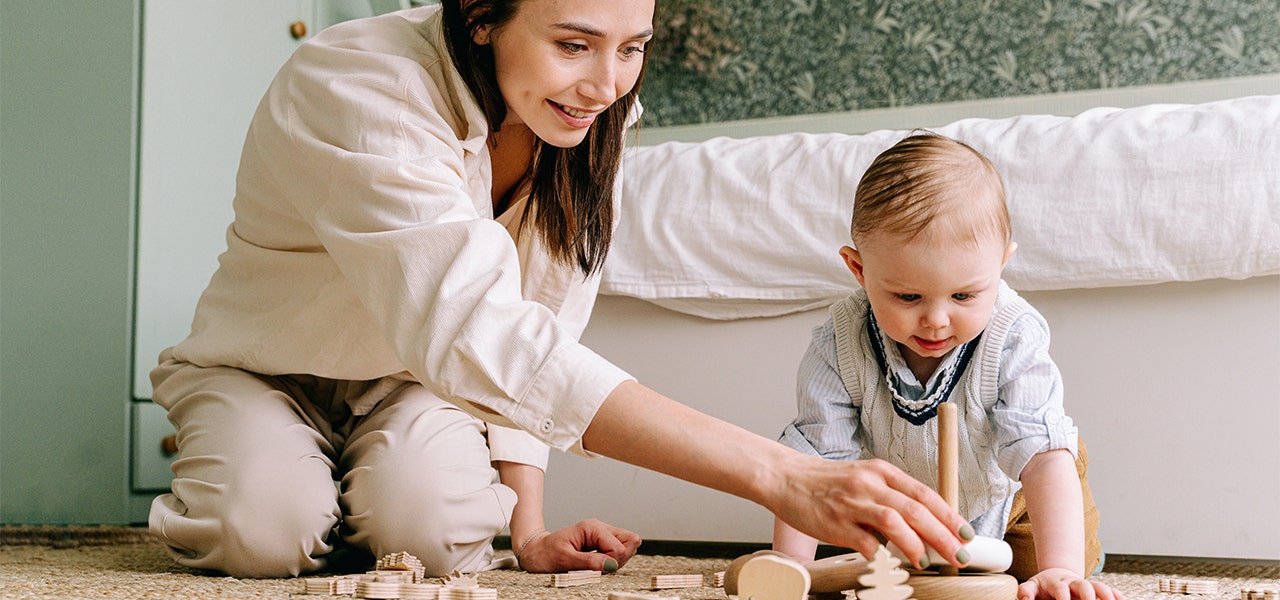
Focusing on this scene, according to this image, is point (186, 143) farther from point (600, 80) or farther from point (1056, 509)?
point (1056, 509)

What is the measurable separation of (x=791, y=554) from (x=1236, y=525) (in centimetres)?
57

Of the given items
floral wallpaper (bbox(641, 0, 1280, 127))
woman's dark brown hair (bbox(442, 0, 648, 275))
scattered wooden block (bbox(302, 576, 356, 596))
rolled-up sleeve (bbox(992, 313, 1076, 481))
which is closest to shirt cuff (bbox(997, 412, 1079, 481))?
rolled-up sleeve (bbox(992, 313, 1076, 481))

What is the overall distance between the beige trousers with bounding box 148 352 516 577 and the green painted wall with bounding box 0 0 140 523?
515mm

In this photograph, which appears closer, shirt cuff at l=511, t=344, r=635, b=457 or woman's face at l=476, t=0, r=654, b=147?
shirt cuff at l=511, t=344, r=635, b=457

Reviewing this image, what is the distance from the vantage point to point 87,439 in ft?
5.34

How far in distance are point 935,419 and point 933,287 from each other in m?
0.16

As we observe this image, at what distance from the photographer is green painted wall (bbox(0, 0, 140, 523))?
5.32ft

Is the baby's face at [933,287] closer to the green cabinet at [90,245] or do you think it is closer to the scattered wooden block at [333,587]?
the scattered wooden block at [333,587]

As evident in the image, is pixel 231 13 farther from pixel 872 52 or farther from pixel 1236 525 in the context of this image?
pixel 1236 525

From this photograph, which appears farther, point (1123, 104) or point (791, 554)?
point (1123, 104)

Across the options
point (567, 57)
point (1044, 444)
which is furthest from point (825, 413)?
point (567, 57)

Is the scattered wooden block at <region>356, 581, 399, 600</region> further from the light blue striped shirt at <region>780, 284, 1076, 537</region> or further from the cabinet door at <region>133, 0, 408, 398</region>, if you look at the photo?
the cabinet door at <region>133, 0, 408, 398</region>

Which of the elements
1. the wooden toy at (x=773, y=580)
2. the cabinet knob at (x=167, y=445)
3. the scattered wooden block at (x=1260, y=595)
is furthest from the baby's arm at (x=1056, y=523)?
the cabinet knob at (x=167, y=445)

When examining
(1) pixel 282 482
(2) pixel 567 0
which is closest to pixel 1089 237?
(2) pixel 567 0
